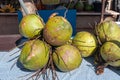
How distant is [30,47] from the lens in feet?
2.18

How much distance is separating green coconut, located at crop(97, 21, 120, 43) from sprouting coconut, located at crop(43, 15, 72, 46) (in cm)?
14

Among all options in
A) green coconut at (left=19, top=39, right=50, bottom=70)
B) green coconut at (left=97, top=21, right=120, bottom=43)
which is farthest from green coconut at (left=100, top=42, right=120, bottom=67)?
green coconut at (left=19, top=39, right=50, bottom=70)

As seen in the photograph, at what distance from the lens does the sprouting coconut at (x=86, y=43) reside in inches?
29.6

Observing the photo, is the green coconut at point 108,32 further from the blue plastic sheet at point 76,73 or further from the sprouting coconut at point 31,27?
the sprouting coconut at point 31,27

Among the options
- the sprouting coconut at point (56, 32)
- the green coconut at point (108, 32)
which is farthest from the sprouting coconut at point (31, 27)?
the green coconut at point (108, 32)

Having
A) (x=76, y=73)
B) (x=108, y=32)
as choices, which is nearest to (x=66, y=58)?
(x=76, y=73)

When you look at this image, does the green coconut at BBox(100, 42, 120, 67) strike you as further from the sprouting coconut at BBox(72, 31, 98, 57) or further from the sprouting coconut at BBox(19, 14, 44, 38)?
the sprouting coconut at BBox(19, 14, 44, 38)

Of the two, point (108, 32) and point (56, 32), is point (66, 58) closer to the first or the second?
point (56, 32)

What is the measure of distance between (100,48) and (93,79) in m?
0.11

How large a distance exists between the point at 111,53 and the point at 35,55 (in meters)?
0.24

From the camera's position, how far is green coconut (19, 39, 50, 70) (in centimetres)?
65

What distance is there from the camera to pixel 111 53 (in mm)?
682

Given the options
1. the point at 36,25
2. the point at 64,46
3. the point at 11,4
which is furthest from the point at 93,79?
the point at 11,4

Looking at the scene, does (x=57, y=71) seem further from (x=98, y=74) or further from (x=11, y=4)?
(x=11, y=4)
